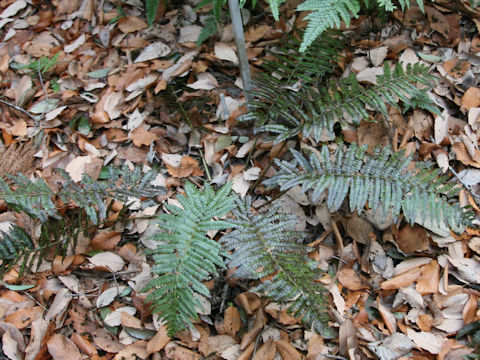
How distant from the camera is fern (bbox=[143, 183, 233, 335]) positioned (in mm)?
1845

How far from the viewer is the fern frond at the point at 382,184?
195 cm

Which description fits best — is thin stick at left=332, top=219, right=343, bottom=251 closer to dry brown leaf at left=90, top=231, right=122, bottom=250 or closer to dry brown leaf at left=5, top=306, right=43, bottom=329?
dry brown leaf at left=90, top=231, right=122, bottom=250

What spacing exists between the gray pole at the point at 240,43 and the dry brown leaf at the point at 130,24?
38.0 inches

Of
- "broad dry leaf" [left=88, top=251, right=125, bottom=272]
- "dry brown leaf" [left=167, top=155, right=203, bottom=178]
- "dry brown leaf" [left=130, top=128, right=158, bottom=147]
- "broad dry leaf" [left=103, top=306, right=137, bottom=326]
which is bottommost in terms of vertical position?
"broad dry leaf" [left=103, top=306, right=137, bottom=326]

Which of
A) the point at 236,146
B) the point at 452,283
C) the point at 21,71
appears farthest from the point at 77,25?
the point at 452,283

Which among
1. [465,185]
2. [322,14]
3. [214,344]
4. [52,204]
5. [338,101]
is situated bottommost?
[214,344]

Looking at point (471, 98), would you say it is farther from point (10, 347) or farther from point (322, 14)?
point (10, 347)

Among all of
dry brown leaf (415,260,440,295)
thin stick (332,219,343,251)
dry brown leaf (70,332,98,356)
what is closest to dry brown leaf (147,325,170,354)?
dry brown leaf (70,332,98,356)

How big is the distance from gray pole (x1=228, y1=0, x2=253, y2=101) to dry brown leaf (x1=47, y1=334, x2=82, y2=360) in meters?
1.65

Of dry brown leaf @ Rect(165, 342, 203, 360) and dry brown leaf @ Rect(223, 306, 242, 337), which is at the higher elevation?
dry brown leaf @ Rect(223, 306, 242, 337)

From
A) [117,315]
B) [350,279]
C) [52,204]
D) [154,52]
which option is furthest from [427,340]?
[154,52]

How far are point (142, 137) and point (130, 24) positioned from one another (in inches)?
37.3

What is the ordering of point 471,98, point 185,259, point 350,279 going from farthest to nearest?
1. point 471,98
2. point 350,279
3. point 185,259

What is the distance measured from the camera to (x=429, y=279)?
84.9 inches
